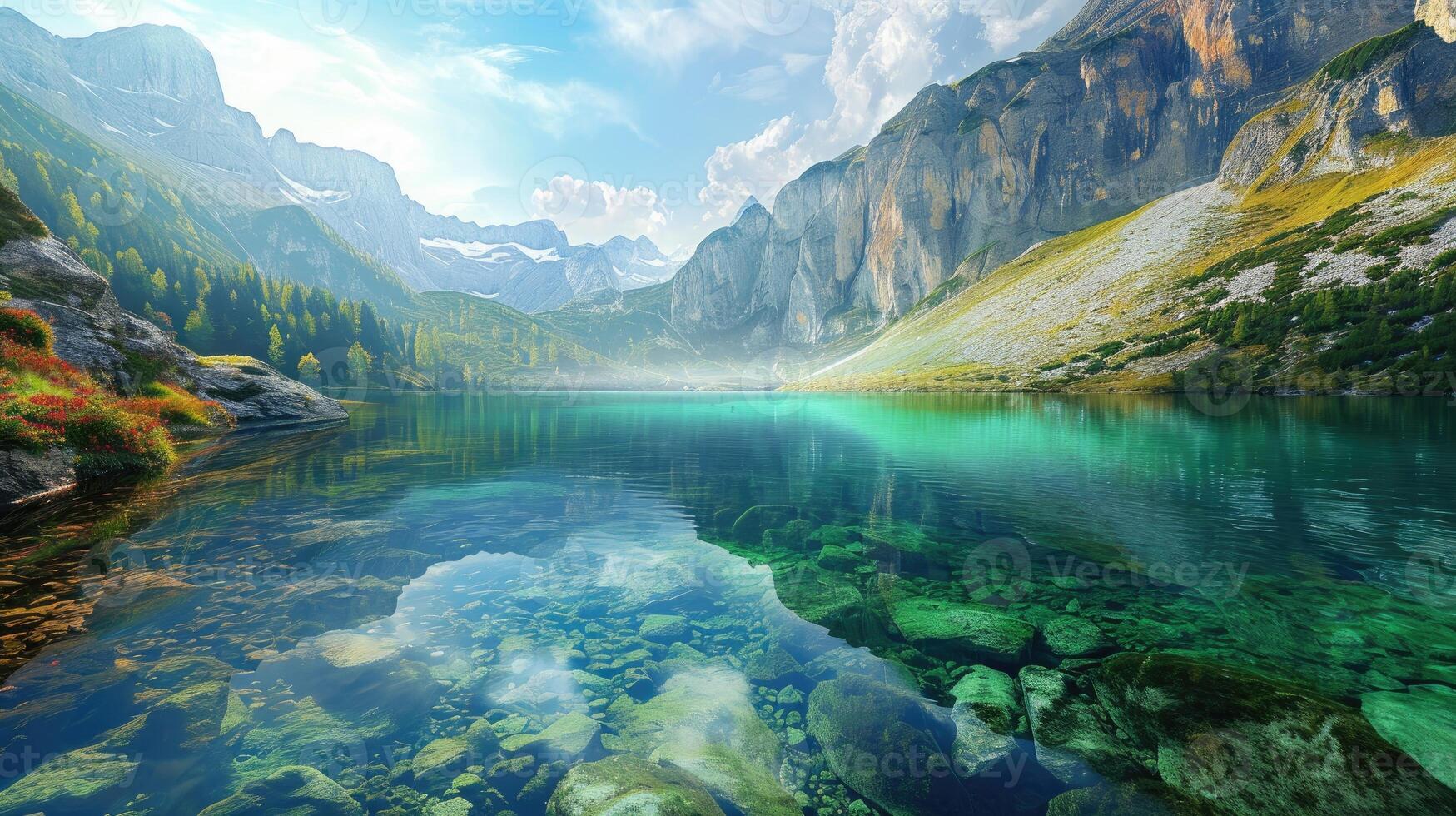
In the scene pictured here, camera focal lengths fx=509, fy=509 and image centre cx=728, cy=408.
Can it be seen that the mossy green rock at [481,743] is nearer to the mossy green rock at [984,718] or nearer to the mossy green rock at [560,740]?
the mossy green rock at [560,740]

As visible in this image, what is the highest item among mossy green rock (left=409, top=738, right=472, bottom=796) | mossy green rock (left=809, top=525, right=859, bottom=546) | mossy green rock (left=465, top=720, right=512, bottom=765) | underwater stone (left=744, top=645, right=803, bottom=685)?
mossy green rock (left=809, top=525, right=859, bottom=546)

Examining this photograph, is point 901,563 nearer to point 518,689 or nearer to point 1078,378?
point 518,689

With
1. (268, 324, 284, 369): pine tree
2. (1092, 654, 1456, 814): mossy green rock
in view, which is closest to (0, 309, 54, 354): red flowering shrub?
(1092, 654, 1456, 814): mossy green rock

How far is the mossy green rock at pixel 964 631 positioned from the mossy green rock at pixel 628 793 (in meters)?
6.66

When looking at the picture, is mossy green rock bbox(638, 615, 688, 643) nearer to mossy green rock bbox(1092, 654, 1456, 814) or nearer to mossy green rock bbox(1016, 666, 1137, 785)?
mossy green rock bbox(1016, 666, 1137, 785)

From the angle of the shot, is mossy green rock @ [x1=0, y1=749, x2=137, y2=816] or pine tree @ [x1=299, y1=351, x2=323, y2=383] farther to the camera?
pine tree @ [x1=299, y1=351, x2=323, y2=383]

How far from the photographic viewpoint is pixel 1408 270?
78.9 metres

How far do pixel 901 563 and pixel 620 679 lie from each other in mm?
10541

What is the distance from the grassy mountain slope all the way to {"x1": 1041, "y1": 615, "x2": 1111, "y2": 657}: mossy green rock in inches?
3723

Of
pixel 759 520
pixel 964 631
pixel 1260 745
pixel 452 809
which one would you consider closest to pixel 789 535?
pixel 759 520

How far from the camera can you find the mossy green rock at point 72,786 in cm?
642

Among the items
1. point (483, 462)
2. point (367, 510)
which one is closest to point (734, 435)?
point (483, 462)

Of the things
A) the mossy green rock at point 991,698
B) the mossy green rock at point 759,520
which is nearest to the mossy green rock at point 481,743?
the mossy green rock at point 991,698

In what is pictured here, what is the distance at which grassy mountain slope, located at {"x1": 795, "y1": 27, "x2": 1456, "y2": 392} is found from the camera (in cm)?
7706
